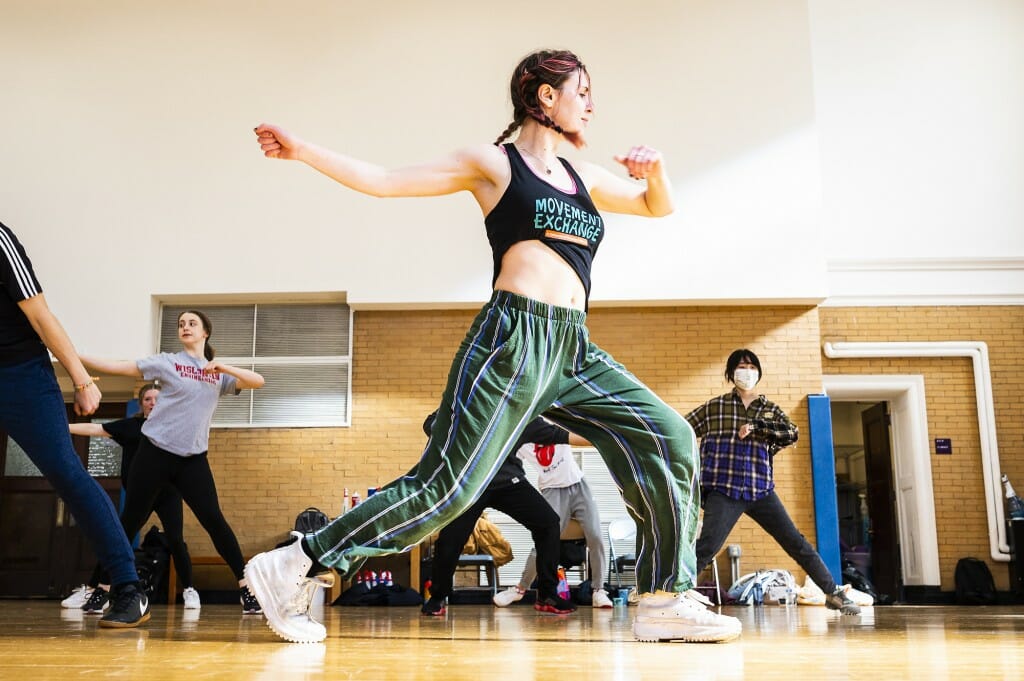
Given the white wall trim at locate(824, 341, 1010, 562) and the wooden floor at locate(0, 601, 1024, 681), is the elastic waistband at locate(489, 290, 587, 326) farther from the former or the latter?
the white wall trim at locate(824, 341, 1010, 562)

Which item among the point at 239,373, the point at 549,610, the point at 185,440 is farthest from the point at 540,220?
the point at 549,610

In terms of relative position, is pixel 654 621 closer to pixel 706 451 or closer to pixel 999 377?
pixel 706 451

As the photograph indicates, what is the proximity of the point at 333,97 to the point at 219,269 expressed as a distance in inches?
88.3

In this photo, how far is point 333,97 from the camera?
34.8 ft

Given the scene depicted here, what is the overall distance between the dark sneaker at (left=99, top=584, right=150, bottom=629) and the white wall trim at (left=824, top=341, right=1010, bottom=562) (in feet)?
27.9

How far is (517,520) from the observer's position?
19.0 feet

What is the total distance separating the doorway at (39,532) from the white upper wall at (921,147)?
8629mm

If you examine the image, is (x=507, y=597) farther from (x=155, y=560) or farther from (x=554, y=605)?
(x=155, y=560)

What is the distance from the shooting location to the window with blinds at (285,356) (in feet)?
34.3

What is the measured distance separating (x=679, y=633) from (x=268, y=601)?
1256mm

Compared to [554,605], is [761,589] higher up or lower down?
lower down

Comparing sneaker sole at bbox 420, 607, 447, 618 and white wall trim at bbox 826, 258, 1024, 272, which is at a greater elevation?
white wall trim at bbox 826, 258, 1024, 272

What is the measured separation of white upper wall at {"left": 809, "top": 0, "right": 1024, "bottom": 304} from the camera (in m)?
10.8

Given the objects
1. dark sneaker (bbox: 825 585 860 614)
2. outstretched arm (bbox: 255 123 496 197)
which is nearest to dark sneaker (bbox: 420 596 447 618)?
dark sneaker (bbox: 825 585 860 614)
